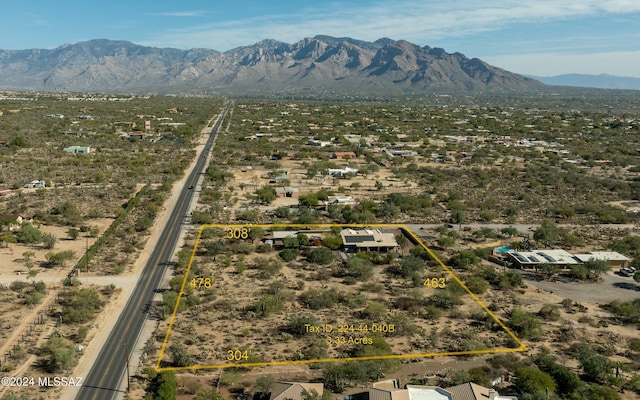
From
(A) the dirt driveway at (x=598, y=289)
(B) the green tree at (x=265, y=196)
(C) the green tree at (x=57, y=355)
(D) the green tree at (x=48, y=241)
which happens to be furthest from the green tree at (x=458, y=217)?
(D) the green tree at (x=48, y=241)

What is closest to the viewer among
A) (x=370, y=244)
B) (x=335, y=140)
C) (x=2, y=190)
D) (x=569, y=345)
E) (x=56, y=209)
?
(x=569, y=345)

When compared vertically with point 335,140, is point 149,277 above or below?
below

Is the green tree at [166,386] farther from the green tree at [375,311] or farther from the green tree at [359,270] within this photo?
the green tree at [359,270]

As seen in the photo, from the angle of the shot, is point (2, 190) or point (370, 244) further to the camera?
point (2, 190)

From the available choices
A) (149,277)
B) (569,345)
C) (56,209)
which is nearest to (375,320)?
(569,345)

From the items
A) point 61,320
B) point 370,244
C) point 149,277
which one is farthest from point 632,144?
point 61,320

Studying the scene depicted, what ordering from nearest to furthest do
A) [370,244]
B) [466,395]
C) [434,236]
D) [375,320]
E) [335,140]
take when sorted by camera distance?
1. [466,395]
2. [375,320]
3. [370,244]
4. [434,236]
5. [335,140]

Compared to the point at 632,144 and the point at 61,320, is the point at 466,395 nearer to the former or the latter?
the point at 61,320

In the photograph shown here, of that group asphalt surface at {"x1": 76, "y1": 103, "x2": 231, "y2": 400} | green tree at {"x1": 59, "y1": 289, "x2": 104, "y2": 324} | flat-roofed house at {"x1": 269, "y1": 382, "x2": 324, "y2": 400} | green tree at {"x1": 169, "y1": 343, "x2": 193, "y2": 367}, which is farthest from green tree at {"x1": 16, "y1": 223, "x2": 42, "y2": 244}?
flat-roofed house at {"x1": 269, "y1": 382, "x2": 324, "y2": 400}
